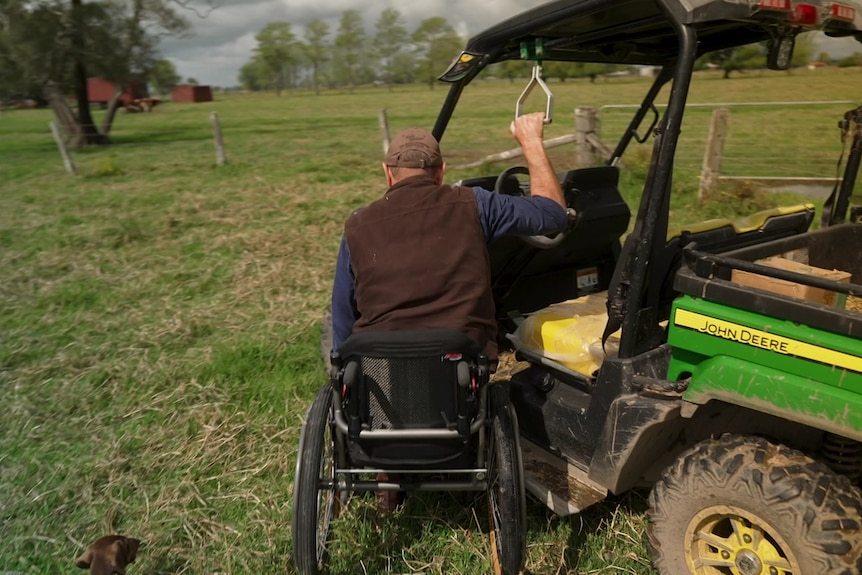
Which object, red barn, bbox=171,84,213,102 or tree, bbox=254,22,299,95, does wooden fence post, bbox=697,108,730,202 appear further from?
tree, bbox=254,22,299,95

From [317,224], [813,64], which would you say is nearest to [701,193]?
[317,224]

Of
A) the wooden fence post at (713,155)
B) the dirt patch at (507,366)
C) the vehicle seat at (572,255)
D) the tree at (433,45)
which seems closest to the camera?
the vehicle seat at (572,255)

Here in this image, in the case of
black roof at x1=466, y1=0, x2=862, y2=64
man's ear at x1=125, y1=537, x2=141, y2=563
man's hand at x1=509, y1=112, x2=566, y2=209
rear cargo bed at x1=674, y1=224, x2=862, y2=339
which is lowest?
man's ear at x1=125, y1=537, x2=141, y2=563

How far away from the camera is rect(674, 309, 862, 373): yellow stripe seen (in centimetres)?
186

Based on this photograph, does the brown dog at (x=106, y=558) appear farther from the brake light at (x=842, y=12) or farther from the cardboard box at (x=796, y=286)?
the brake light at (x=842, y=12)

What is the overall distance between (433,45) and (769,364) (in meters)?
63.0

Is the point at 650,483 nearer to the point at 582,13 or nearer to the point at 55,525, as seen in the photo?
the point at 582,13

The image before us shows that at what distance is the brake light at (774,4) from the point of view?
197 cm

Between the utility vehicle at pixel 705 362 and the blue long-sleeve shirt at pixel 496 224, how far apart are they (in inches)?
13.4

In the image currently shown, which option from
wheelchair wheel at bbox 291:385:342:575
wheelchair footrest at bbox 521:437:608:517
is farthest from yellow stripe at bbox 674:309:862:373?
wheelchair wheel at bbox 291:385:342:575

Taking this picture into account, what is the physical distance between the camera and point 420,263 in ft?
7.47

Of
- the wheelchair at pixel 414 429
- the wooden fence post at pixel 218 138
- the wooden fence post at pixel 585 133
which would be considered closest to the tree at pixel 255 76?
the wooden fence post at pixel 218 138

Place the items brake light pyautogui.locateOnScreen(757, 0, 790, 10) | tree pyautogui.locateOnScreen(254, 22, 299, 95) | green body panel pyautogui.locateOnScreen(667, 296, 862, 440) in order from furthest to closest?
tree pyautogui.locateOnScreen(254, 22, 299, 95), brake light pyautogui.locateOnScreen(757, 0, 790, 10), green body panel pyautogui.locateOnScreen(667, 296, 862, 440)

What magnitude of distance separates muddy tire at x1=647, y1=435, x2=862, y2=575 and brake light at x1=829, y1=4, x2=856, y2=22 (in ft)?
4.76
